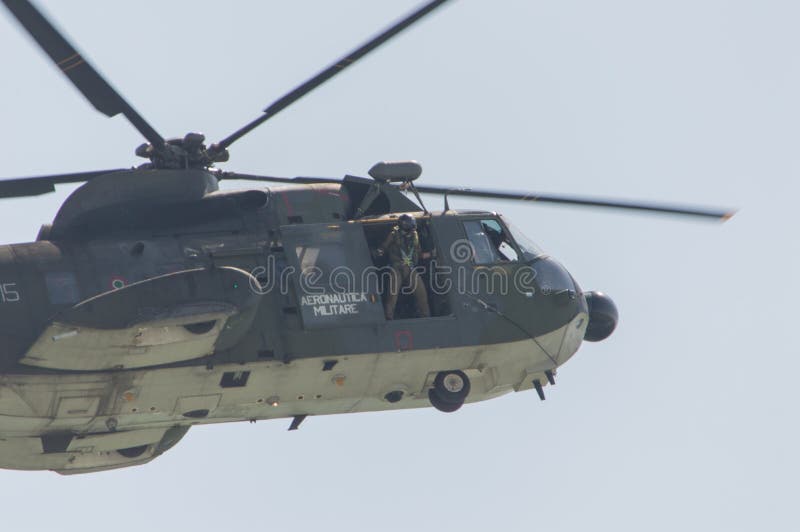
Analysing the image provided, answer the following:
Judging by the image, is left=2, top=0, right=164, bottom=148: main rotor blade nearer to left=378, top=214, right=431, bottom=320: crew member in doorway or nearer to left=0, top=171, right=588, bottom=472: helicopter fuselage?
left=0, top=171, right=588, bottom=472: helicopter fuselage

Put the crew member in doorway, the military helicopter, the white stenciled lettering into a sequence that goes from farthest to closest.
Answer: the crew member in doorway → the white stenciled lettering → the military helicopter

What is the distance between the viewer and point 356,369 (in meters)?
25.6

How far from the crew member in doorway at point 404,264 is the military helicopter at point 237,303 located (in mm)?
177

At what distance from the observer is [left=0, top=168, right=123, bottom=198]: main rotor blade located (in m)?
26.1

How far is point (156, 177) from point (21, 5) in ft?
14.4

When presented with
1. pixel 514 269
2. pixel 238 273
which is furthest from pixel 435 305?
pixel 238 273

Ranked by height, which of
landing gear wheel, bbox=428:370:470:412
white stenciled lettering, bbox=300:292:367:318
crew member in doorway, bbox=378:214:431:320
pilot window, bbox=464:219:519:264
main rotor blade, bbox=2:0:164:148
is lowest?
landing gear wheel, bbox=428:370:470:412

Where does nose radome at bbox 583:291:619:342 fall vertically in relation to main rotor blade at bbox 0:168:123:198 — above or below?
below

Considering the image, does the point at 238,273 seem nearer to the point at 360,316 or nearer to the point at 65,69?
the point at 360,316

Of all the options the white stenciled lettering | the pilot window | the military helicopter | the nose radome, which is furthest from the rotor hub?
the nose radome

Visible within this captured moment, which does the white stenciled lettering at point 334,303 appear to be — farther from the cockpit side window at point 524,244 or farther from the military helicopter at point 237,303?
the cockpit side window at point 524,244

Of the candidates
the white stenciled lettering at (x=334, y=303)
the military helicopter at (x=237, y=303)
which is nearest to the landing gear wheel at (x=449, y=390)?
the military helicopter at (x=237, y=303)

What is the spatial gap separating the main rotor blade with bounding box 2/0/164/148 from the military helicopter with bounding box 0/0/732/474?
0.10 feet

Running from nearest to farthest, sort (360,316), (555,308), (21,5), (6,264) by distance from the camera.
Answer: (21,5)
(6,264)
(360,316)
(555,308)
